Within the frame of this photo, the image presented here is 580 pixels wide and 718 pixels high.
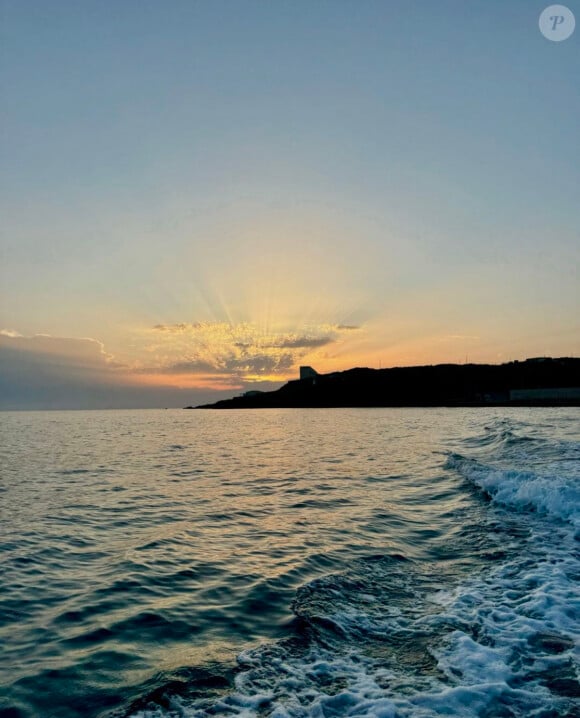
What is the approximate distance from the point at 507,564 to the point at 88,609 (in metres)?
9.44

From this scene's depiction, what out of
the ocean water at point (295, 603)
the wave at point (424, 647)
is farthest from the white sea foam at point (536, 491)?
the wave at point (424, 647)

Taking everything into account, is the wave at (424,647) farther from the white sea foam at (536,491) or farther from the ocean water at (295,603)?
the white sea foam at (536,491)

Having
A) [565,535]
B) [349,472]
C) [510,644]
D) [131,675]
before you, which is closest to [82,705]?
[131,675]

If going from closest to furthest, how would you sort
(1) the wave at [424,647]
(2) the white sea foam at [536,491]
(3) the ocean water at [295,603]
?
(1) the wave at [424,647] → (3) the ocean water at [295,603] → (2) the white sea foam at [536,491]

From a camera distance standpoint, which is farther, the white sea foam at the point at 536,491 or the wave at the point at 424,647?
the white sea foam at the point at 536,491

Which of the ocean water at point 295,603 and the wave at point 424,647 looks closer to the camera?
the wave at point 424,647

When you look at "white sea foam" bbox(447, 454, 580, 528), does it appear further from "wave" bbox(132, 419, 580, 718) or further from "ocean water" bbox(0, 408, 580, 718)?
"wave" bbox(132, 419, 580, 718)

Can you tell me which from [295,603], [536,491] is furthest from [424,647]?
[536,491]

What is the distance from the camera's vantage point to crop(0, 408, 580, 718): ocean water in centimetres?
632

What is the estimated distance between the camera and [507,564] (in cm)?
1169

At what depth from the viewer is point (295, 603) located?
944 centimetres

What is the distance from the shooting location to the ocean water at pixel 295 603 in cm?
632

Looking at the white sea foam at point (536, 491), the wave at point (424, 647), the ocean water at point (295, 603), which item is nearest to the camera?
the wave at point (424, 647)

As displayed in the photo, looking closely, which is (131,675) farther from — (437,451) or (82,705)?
(437,451)
